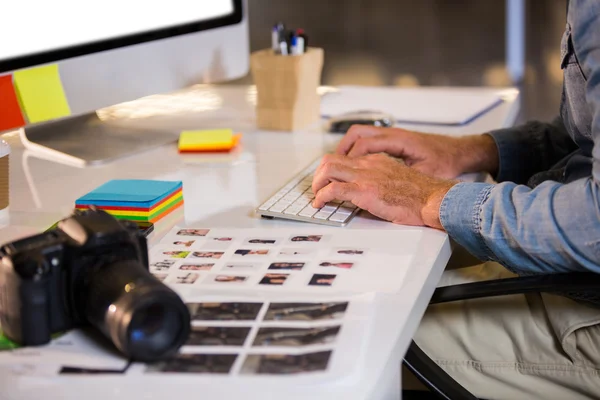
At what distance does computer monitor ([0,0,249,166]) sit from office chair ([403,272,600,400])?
674 mm

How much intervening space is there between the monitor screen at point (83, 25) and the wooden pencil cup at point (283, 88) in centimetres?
14

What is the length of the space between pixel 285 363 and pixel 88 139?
0.92 metres

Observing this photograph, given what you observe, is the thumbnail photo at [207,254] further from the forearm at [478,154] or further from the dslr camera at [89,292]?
the forearm at [478,154]

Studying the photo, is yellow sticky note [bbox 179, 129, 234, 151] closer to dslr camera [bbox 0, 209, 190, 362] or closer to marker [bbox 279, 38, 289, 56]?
marker [bbox 279, 38, 289, 56]

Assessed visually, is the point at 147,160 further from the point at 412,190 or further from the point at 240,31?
the point at 412,190

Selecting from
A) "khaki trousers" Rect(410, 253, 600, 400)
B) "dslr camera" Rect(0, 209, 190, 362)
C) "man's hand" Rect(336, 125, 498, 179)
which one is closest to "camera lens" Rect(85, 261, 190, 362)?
"dslr camera" Rect(0, 209, 190, 362)

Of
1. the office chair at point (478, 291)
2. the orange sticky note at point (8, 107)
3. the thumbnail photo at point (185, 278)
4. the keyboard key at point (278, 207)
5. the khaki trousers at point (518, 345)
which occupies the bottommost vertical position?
the khaki trousers at point (518, 345)

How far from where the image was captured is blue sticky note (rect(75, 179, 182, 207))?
1.04m

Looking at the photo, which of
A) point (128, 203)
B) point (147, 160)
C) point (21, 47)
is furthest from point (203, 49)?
point (128, 203)

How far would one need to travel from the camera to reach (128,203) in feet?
3.41

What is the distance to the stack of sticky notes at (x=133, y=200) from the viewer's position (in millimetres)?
1040

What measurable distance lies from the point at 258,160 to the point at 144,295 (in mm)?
706

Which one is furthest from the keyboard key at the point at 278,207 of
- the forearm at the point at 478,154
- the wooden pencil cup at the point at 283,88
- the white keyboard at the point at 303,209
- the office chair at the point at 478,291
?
the wooden pencil cup at the point at 283,88

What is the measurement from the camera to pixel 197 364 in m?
0.70
